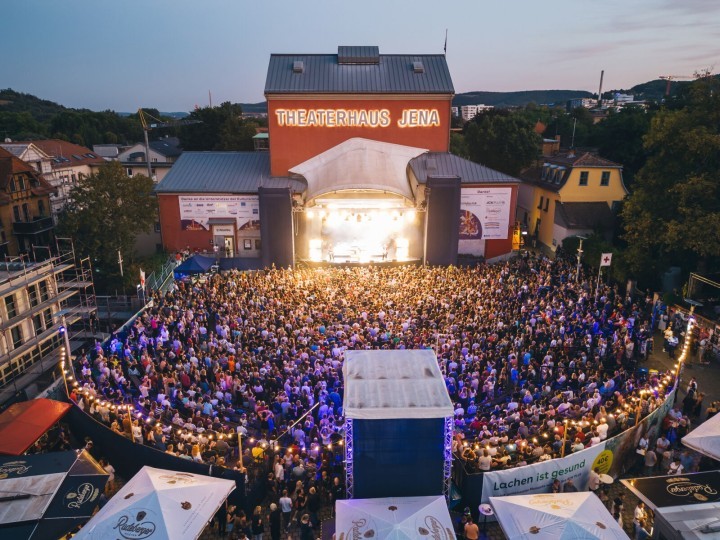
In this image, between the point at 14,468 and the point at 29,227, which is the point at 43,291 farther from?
the point at 29,227

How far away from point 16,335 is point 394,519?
1469cm

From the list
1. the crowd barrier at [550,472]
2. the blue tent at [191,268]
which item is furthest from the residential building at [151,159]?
the crowd barrier at [550,472]

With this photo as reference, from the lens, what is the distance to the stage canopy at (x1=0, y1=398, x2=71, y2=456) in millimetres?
11203

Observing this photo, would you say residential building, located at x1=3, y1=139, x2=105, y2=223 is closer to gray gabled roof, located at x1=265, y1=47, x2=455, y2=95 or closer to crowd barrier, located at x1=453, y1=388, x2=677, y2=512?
gray gabled roof, located at x1=265, y1=47, x2=455, y2=95

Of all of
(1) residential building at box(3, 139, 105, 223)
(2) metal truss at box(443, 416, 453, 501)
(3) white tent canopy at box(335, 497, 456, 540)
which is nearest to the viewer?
(3) white tent canopy at box(335, 497, 456, 540)

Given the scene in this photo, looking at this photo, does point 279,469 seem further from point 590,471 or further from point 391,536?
point 590,471

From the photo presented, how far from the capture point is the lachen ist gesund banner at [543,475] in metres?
10.2

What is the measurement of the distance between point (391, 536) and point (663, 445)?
25.5ft

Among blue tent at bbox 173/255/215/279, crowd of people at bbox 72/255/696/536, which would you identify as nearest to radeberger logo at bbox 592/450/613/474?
crowd of people at bbox 72/255/696/536

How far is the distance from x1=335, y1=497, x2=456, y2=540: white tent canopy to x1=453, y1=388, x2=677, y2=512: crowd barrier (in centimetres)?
195

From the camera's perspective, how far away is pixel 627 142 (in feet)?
112

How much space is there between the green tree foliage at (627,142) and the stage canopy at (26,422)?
3273 centimetres

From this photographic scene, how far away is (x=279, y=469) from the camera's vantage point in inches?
418

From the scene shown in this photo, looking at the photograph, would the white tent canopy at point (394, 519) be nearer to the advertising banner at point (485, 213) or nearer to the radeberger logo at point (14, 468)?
the radeberger logo at point (14, 468)
